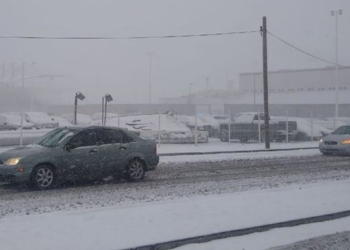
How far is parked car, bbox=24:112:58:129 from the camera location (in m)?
34.0

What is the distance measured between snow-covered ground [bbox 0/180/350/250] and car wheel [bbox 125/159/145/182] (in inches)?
128

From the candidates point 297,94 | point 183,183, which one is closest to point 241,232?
point 183,183

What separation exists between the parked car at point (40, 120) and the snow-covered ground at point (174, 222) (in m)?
26.3

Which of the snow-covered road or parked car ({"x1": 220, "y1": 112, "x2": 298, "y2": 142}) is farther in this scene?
parked car ({"x1": 220, "y1": 112, "x2": 298, "y2": 142})

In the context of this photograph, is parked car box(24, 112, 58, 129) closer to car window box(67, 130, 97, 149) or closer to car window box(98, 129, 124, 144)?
car window box(98, 129, 124, 144)

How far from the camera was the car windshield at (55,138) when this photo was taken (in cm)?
1165

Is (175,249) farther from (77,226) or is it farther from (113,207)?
(113,207)

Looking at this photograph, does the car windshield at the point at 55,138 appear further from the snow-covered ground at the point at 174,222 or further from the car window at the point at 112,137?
the snow-covered ground at the point at 174,222

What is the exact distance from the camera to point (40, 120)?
115 ft

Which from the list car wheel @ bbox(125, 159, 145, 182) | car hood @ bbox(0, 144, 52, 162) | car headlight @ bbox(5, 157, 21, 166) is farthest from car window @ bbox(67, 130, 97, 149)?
car headlight @ bbox(5, 157, 21, 166)

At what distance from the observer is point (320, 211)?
8.40 metres

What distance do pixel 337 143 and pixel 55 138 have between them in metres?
13.6

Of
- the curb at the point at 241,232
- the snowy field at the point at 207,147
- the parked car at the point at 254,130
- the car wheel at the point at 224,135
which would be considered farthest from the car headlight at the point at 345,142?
the curb at the point at 241,232

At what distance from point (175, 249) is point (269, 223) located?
6.21ft
